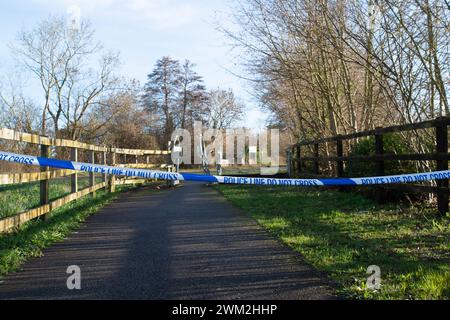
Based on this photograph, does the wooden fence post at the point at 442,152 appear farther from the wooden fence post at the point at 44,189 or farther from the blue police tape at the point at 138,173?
the wooden fence post at the point at 44,189

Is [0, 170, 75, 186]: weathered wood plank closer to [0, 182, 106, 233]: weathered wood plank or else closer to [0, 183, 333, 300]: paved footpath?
[0, 182, 106, 233]: weathered wood plank

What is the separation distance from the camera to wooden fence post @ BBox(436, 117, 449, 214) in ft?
22.6

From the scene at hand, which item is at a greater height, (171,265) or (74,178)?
(74,178)

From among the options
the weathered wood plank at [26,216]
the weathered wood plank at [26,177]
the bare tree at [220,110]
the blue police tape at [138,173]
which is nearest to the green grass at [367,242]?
the blue police tape at [138,173]

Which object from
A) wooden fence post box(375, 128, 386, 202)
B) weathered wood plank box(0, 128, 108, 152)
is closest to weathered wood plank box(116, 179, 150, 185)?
weathered wood plank box(0, 128, 108, 152)

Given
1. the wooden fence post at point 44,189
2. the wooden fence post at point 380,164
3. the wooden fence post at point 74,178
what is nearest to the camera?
the wooden fence post at point 44,189

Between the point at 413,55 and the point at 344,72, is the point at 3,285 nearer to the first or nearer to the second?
the point at 413,55

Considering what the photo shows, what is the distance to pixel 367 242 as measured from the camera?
568 centimetres

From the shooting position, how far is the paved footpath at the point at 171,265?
3.85m

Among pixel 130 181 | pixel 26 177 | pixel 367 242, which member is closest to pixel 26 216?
pixel 26 177

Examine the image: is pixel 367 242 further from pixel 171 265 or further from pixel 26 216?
pixel 26 216

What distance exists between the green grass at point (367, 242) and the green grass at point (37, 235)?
130 inches

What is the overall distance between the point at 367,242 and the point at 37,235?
461 cm

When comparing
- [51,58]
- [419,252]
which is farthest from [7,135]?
[51,58]
